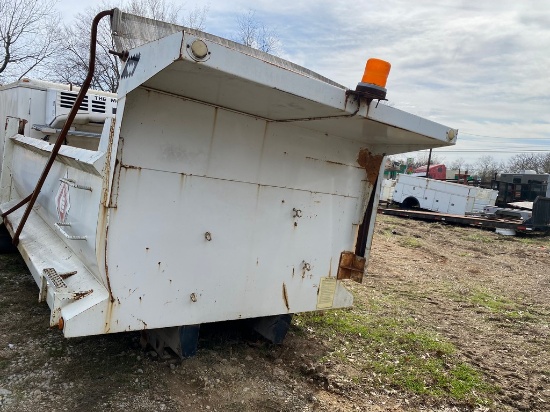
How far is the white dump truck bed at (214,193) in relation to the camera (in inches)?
86.0

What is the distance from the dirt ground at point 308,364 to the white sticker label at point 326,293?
0.43 metres

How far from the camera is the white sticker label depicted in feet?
10.8

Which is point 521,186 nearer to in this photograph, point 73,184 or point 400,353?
point 400,353

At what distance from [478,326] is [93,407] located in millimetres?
3950

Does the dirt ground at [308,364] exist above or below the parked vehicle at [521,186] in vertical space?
below

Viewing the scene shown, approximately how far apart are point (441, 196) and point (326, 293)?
51.8 feet

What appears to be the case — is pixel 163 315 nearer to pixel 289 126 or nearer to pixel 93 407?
pixel 93 407

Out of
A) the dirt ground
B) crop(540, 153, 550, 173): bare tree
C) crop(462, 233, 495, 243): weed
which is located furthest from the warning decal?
crop(540, 153, 550, 173): bare tree

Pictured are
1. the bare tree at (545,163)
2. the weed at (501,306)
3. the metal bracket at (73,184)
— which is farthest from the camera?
the bare tree at (545,163)

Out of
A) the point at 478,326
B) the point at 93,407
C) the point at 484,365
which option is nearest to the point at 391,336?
the point at 484,365

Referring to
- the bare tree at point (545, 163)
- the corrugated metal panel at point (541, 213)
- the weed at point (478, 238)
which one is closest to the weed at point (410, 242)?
the weed at point (478, 238)

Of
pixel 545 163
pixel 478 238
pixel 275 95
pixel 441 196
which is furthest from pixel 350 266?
pixel 545 163

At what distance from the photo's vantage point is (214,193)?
2625mm

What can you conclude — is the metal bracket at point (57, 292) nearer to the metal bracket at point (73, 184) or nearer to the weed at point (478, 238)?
the metal bracket at point (73, 184)
